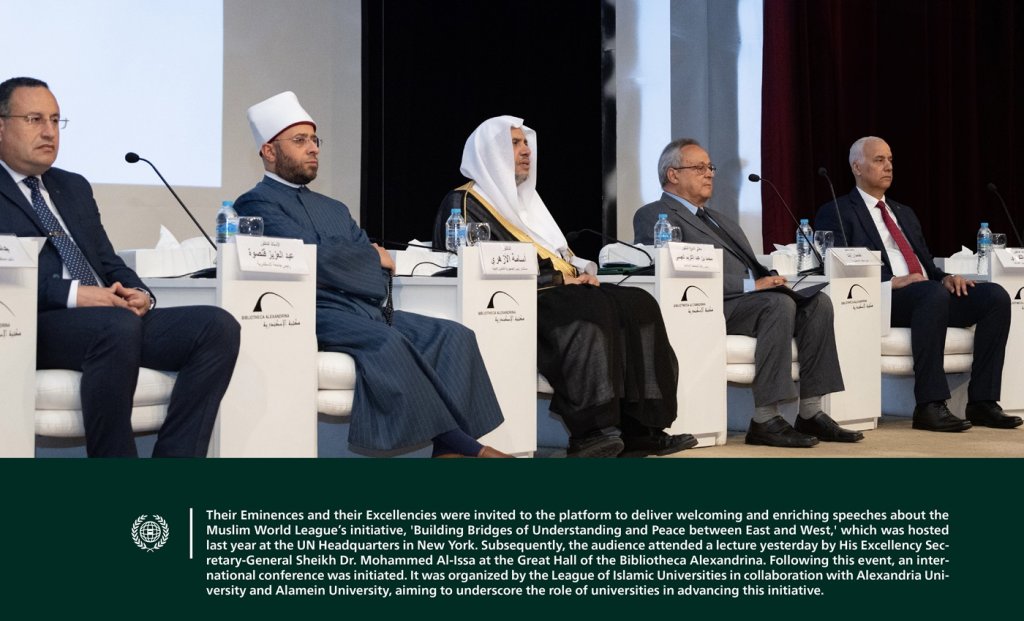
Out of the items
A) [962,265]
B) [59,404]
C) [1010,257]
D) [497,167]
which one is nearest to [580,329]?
[497,167]

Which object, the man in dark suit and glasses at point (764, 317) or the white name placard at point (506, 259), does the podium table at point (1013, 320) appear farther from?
the white name placard at point (506, 259)

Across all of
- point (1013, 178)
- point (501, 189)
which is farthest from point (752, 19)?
point (501, 189)

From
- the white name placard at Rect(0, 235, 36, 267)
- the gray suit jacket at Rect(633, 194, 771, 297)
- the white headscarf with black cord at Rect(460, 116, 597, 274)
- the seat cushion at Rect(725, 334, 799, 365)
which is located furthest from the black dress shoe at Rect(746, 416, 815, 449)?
the white name placard at Rect(0, 235, 36, 267)

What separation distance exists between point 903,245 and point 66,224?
11.7ft

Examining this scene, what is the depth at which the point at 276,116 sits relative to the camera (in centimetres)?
375

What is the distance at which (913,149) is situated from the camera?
24.9 feet

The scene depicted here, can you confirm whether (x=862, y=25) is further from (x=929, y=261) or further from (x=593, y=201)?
(x=929, y=261)

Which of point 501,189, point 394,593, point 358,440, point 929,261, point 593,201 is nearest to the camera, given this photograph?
point 394,593

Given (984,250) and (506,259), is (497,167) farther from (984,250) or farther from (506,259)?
(984,250)

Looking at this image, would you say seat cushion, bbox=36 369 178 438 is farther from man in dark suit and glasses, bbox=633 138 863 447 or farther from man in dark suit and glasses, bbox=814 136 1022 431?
man in dark suit and glasses, bbox=814 136 1022 431

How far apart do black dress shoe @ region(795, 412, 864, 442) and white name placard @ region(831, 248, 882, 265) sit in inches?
24.1

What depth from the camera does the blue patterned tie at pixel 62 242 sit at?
9.94 ft

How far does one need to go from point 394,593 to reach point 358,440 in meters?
1.76

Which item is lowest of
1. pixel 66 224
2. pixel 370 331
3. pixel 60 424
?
pixel 60 424
